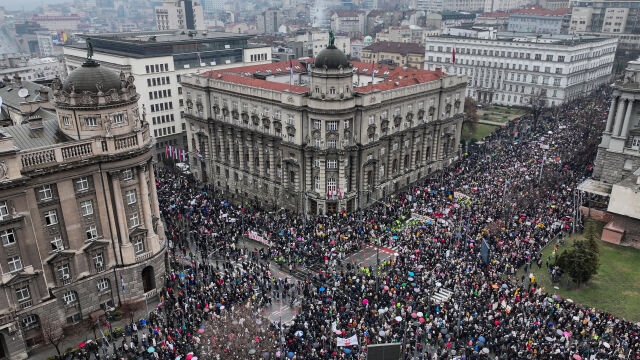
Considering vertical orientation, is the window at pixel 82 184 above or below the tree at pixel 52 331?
above

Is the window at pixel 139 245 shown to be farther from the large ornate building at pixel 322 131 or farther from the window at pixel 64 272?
the large ornate building at pixel 322 131

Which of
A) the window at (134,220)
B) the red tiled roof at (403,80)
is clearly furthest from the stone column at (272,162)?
the window at (134,220)

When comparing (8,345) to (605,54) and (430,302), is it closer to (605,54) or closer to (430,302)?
(430,302)

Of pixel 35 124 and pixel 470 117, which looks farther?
pixel 470 117

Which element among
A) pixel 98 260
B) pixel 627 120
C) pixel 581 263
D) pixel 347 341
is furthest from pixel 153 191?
pixel 627 120

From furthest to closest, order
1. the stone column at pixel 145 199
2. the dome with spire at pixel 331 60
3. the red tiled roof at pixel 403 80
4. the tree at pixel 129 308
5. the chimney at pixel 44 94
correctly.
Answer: the red tiled roof at pixel 403 80 → the dome with spire at pixel 331 60 → the chimney at pixel 44 94 → the tree at pixel 129 308 → the stone column at pixel 145 199

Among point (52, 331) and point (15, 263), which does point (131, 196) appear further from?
point (52, 331)

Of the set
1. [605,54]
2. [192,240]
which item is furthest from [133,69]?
[605,54]
